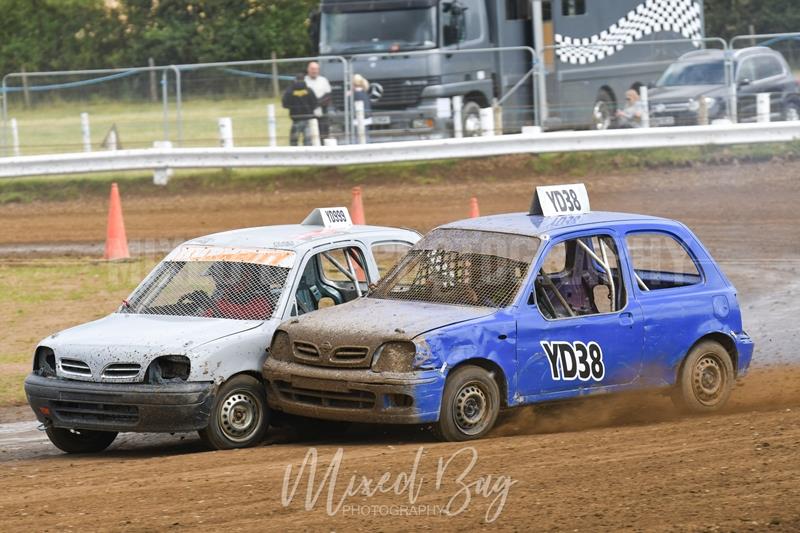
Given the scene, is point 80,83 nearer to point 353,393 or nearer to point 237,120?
point 237,120

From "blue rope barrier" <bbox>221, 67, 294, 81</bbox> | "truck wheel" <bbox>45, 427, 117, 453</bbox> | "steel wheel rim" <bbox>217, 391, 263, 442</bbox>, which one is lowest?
"truck wheel" <bbox>45, 427, 117, 453</bbox>

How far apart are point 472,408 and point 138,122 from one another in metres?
14.8

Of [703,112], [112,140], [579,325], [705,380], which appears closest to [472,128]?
[703,112]

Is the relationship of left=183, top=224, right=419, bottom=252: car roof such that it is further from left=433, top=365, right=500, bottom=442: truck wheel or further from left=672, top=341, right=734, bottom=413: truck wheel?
left=672, top=341, right=734, bottom=413: truck wheel

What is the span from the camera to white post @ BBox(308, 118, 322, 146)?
70.4 feet

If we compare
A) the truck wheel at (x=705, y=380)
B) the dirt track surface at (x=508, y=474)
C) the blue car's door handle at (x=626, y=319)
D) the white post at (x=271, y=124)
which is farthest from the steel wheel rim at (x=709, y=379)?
the white post at (x=271, y=124)

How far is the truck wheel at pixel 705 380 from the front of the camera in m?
9.15

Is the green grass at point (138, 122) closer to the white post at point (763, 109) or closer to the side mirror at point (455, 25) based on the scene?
the side mirror at point (455, 25)

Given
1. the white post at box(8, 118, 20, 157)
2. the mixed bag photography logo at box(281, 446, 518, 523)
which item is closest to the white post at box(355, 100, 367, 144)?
the white post at box(8, 118, 20, 157)

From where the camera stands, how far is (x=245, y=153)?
21609 mm

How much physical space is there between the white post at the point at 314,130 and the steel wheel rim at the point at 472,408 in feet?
45.1

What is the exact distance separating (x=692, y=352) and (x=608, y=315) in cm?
79

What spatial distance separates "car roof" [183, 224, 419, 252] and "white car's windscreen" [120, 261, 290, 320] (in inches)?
9.3

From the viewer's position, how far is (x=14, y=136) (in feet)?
70.8
